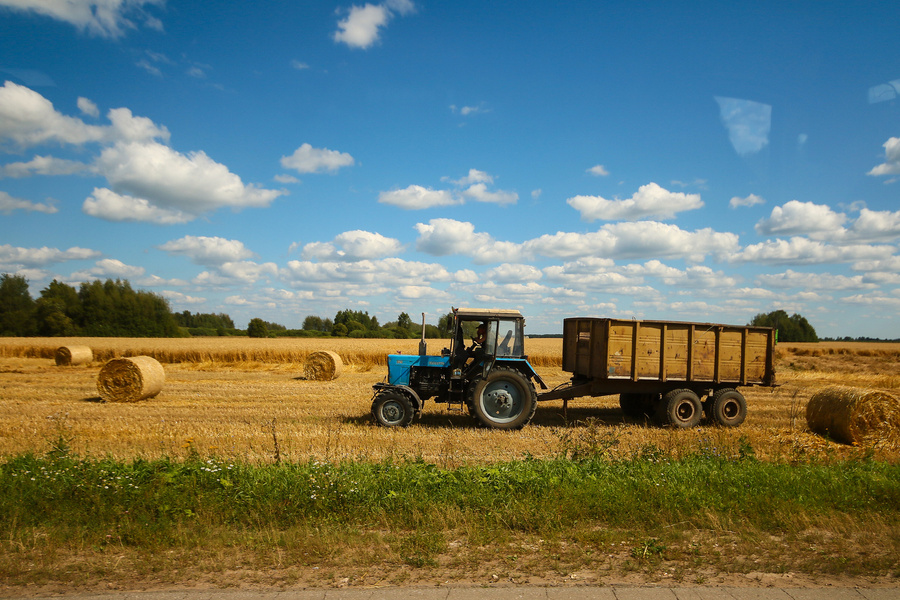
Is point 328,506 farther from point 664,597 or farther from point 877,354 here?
point 877,354

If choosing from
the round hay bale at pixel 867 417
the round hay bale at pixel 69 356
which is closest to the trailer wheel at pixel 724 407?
the round hay bale at pixel 867 417

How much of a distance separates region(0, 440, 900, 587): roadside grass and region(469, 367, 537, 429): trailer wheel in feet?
12.0

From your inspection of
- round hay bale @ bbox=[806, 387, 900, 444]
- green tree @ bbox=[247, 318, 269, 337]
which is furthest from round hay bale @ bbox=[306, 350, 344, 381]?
green tree @ bbox=[247, 318, 269, 337]

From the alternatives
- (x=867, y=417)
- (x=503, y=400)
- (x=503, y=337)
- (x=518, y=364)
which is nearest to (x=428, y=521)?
(x=503, y=400)

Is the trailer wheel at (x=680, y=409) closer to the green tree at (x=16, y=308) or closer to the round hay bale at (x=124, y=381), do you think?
the round hay bale at (x=124, y=381)

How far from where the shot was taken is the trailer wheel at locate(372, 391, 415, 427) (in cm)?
1005

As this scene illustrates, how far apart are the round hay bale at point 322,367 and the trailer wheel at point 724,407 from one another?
12765 mm

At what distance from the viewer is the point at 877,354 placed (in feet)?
111

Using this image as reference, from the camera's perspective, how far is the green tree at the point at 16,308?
47812 millimetres

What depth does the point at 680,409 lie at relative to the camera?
1099cm

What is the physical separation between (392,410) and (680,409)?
5800 millimetres

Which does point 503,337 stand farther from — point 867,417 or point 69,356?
point 69,356

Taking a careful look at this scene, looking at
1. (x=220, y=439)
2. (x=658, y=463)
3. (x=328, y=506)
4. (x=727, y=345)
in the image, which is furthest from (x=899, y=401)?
(x=220, y=439)

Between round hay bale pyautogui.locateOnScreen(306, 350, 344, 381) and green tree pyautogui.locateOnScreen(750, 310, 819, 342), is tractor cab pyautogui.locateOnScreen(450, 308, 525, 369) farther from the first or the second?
green tree pyautogui.locateOnScreen(750, 310, 819, 342)
